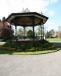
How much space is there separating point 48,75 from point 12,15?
57.4 feet

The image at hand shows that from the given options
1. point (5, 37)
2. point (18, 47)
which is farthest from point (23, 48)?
point (5, 37)

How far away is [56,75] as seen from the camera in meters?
9.20

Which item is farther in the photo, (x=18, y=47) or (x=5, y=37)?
(x=5, y=37)

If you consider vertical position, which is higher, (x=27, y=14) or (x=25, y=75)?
(x=27, y=14)

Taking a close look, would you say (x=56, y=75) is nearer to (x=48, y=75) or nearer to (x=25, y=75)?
(x=48, y=75)

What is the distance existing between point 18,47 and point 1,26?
41068 mm

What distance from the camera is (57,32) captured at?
17275 cm

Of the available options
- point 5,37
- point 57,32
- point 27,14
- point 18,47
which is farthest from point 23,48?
point 57,32

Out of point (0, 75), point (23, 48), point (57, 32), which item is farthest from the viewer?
point (57, 32)

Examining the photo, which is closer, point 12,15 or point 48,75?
point 48,75

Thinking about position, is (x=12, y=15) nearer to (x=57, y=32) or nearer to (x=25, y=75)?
(x=25, y=75)

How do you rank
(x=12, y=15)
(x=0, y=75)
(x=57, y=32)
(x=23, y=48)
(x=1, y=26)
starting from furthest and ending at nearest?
1. (x=57, y=32)
2. (x=1, y=26)
3. (x=12, y=15)
4. (x=23, y=48)
5. (x=0, y=75)

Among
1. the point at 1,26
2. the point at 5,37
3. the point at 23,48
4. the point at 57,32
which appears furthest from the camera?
the point at 57,32

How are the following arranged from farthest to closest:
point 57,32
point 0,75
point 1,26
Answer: point 57,32
point 1,26
point 0,75
